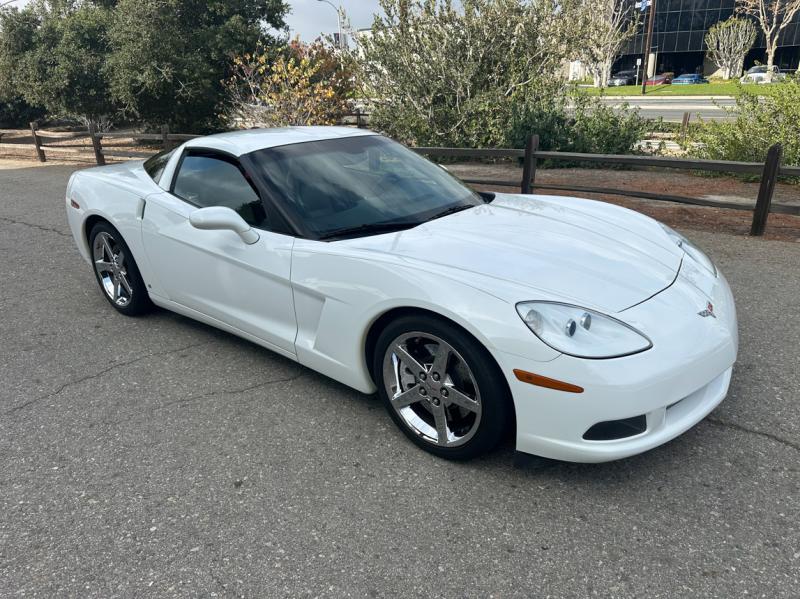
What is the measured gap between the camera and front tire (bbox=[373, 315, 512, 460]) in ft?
7.90

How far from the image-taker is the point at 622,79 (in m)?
61.8

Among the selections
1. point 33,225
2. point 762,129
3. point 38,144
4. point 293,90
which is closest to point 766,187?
point 762,129

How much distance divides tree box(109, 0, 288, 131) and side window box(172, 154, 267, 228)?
1180 centimetres

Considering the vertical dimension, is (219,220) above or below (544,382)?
above

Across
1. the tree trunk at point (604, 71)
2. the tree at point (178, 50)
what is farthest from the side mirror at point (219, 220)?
the tree trunk at point (604, 71)

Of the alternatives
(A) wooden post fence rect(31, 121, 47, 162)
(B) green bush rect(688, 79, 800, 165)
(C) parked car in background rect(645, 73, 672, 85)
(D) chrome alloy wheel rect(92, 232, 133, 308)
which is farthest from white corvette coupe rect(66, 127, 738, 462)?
(C) parked car in background rect(645, 73, 672, 85)

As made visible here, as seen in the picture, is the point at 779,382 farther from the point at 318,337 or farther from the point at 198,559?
the point at 198,559

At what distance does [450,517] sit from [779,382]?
2135 mm

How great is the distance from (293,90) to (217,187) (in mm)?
8446

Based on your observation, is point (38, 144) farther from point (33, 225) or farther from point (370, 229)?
point (370, 229)

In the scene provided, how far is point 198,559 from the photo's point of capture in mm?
2203

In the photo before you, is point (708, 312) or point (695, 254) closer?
point (708, 312)

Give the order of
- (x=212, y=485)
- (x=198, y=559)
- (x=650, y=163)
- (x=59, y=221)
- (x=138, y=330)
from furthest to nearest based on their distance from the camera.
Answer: (x=59, y=221), (x=650, y=163), (x=138, y=330), (x=212, y=485), (x=198, y=559)

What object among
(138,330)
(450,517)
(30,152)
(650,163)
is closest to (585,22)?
(650,163)
